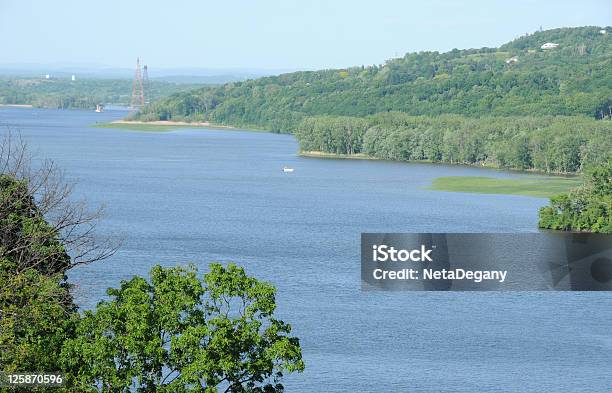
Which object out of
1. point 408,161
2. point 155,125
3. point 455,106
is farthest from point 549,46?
point 408,161

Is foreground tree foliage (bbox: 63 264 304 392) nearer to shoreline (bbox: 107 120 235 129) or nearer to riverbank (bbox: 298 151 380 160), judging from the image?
riverbank (bbox: 298 151 380 160)

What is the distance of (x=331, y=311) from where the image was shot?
2639cm

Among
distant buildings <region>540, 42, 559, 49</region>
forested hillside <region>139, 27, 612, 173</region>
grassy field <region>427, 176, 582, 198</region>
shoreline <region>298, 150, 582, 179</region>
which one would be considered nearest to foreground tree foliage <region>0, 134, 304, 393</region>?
grassy field <region>427, 176, 582, 198</region>

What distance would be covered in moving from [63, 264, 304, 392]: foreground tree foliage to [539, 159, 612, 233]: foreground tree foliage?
2947 cm

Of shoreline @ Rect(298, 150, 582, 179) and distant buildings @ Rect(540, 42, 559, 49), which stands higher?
distant buildings @ Rect(540, 42, 559, 49)

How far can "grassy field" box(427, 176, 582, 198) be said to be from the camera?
56.2 m

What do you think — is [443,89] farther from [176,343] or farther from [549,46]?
[176,343]

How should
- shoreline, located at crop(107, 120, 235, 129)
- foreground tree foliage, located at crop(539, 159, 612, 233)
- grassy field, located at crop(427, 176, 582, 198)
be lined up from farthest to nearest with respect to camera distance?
shoreline, located at crop(107, 120, 235, 129) → grassy field, located at crop(427, 176, 582, 198) → foreground tree foliage, located at crop(539, 159, 612, 233)

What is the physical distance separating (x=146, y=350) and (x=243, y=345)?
988 mm

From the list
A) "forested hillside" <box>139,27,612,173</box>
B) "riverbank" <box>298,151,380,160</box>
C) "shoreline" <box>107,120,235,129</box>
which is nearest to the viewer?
"forested hillside" <box>139,27,612,173</box>

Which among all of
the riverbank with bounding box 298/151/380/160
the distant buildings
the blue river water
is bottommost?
the riverbank with bounding box 298/151/380/160

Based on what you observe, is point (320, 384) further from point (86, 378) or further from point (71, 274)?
point (71, 274)

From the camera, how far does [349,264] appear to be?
33.1 m

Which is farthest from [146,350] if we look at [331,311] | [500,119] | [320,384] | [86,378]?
[500,119]
